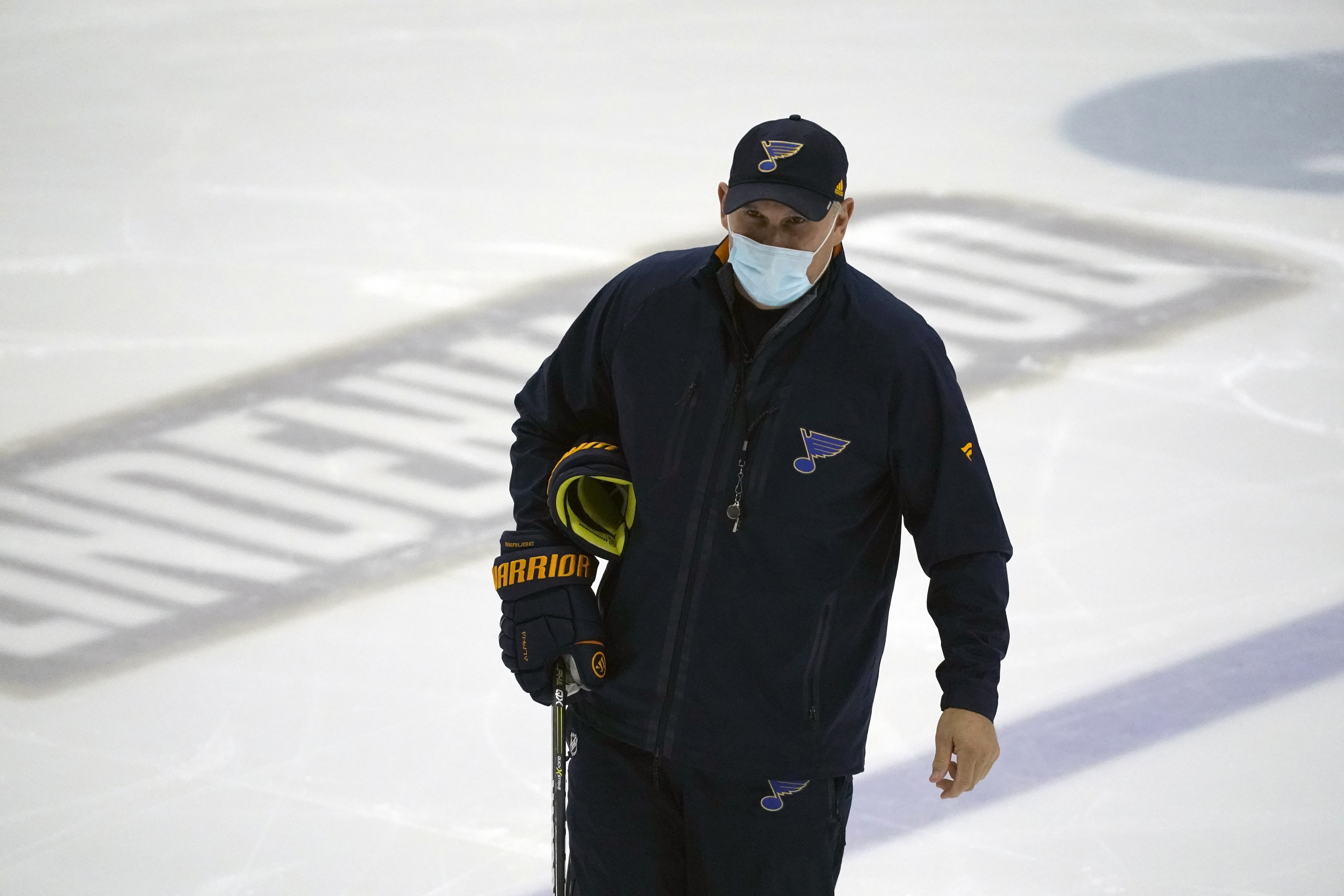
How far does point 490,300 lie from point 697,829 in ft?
9.51

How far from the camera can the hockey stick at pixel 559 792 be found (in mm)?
1962

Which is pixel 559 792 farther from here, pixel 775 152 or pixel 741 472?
pixel 775 152

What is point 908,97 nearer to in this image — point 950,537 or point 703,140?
point 703,140

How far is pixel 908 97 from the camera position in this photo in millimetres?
6027

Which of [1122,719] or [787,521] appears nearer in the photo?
[787,521]

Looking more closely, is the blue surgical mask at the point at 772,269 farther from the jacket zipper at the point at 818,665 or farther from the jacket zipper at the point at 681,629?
the jacket zipper at the point at 818,665

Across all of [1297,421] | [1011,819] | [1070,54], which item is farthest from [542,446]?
[1070,54]

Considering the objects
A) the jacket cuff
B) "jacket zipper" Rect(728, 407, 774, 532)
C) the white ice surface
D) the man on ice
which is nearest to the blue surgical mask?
the man on ice

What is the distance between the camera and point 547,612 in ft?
6.19

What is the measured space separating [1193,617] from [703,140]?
299cm

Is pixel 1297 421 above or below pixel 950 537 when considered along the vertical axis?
below

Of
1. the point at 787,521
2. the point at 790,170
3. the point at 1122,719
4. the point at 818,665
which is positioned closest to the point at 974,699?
the point at 818,665

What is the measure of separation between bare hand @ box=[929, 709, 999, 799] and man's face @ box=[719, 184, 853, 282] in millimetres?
494

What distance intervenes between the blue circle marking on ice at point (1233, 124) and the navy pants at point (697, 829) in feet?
13.0
